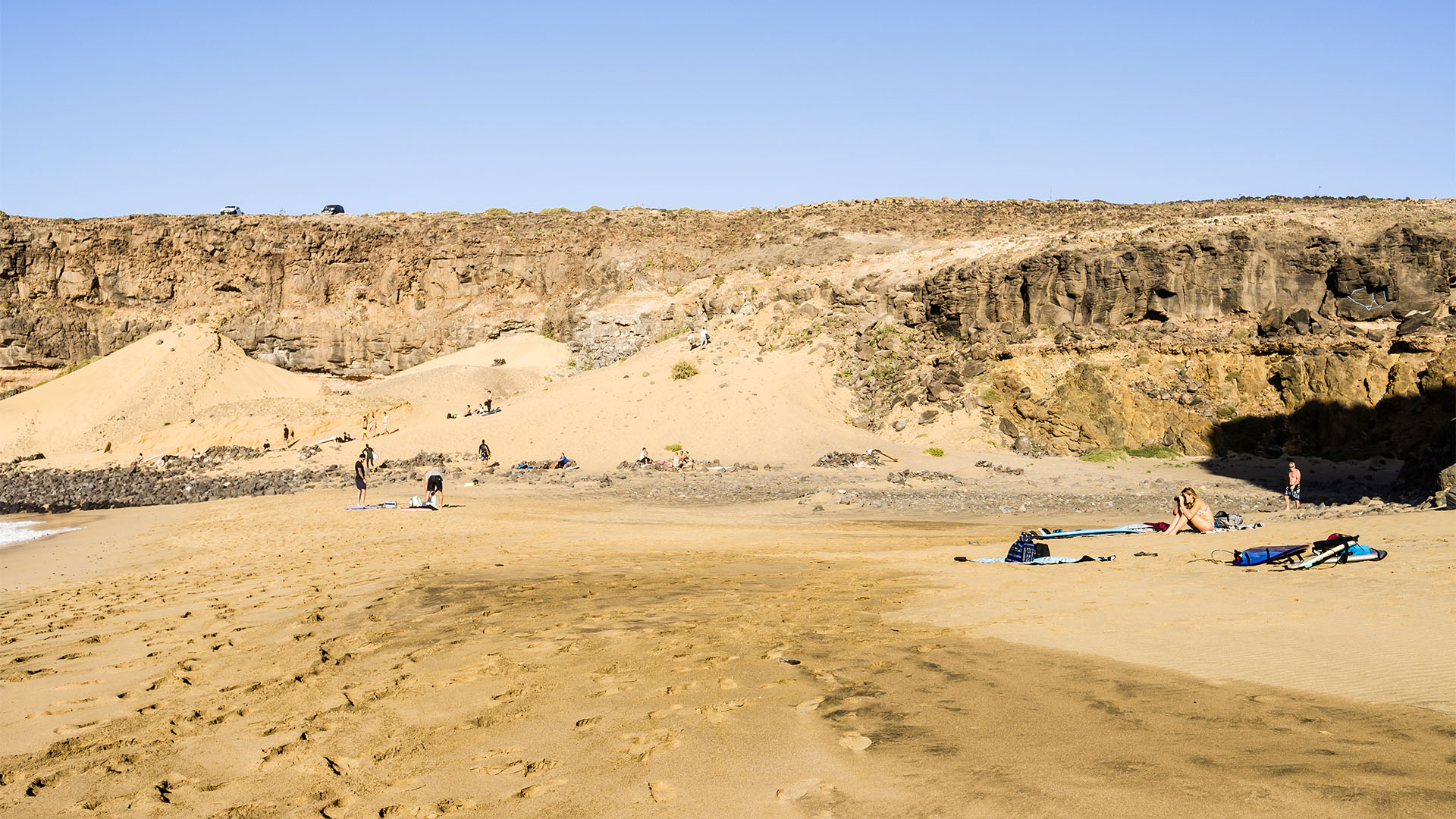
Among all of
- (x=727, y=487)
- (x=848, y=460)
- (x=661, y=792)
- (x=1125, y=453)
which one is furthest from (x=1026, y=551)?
(x=1125, y=453)

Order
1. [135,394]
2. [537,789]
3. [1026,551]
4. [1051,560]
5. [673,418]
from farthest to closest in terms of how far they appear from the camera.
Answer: [135,394] → [673,418] → [1026,551] → [1051,560] → [537,789]

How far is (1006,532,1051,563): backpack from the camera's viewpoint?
10320 mm

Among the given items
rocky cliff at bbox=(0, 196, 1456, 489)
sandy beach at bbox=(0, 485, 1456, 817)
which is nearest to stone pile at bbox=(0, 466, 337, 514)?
sandy beach at bbox=(0, 485, 1456, 817)

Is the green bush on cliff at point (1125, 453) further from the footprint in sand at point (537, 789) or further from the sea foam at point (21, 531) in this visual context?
the sea foam at point (21, 531)

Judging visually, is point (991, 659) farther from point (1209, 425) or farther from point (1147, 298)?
point (1147, 298)

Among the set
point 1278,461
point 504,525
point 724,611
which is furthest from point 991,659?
point 1278,461

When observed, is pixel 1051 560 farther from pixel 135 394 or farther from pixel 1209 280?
pixel 135 394

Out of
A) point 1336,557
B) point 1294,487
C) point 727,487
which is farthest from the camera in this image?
point 727,487

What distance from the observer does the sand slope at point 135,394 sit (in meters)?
36.0

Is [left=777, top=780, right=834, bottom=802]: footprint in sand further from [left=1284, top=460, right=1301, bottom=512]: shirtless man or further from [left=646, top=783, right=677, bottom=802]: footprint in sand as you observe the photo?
[left=1284, top=460, right=1301, bottom=512]: shirtless man

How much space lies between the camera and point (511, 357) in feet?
145

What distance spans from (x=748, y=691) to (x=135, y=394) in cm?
4066

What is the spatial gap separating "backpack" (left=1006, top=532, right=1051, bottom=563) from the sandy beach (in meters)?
0.42

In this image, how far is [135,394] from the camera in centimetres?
3797
